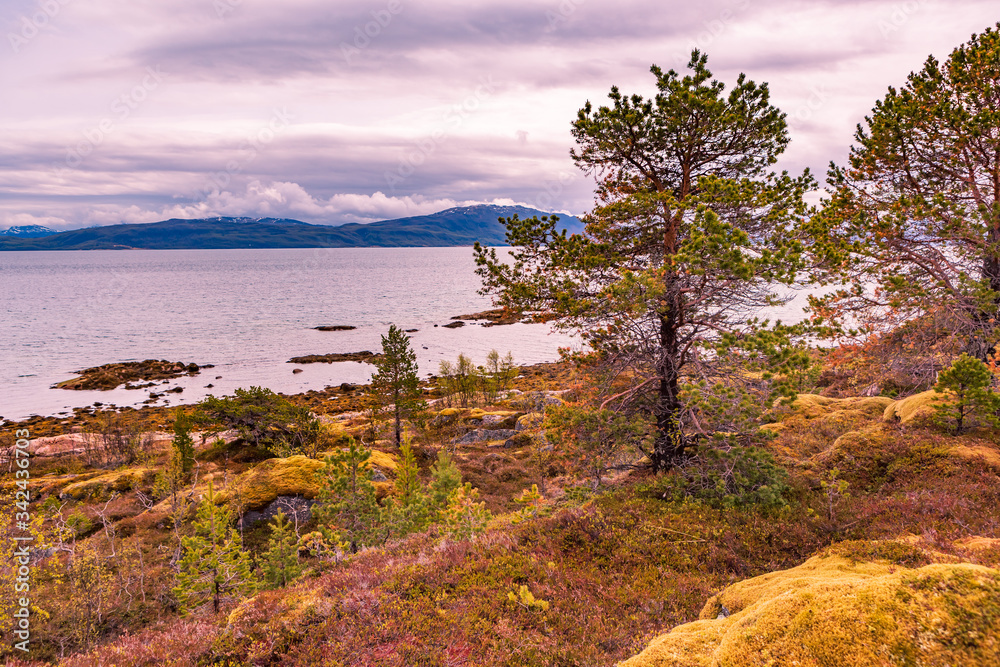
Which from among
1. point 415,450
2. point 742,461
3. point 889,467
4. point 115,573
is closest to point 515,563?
point 742,461

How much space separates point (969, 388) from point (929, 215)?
17.1ft

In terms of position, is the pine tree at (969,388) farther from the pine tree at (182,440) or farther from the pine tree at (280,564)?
the pine tree at (182,440)

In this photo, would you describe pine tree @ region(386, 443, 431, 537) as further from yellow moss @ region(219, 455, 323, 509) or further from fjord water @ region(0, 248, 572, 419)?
fjord water @ region(0, 248, 572, 419)

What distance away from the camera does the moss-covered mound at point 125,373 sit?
60688mm

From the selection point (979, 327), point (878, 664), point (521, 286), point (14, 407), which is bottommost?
point (14, 407)

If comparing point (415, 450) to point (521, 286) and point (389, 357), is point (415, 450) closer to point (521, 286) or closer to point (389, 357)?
point (389, 357)

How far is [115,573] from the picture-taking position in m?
18.3

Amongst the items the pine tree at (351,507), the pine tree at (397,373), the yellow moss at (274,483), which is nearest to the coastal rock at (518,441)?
the pine tree at (397,373)

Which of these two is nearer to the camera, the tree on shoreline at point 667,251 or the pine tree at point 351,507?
the tree on shoreline at point 667,251

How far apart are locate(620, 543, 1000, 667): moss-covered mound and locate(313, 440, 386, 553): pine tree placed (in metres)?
12.0

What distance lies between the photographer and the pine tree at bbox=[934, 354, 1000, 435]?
1009 centimetres

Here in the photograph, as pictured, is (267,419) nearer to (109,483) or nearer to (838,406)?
(109,483)

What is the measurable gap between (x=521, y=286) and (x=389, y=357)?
2423cm

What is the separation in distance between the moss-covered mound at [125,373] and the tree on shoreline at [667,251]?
2743 inches
